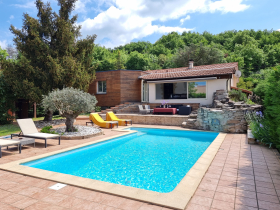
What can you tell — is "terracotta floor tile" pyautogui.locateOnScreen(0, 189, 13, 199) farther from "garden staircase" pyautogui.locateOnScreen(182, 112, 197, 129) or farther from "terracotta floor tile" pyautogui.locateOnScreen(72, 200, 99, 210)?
"garden staircase" pyautogui.locateOnScreen(182, 112, 197, 129)

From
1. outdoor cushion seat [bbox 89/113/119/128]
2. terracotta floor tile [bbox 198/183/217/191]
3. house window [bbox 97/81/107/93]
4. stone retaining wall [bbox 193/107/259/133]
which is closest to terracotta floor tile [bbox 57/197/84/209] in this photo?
terracotta floor tile [bbox 198/183/217/191]

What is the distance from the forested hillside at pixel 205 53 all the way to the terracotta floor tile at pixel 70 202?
32.3 metres

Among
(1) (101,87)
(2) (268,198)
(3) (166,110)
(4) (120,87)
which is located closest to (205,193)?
(2) (268,198)

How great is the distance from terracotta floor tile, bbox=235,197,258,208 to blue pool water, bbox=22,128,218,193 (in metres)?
1.49

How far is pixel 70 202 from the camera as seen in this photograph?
3.19 metres

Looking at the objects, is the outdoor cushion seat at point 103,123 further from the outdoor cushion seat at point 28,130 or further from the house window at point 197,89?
the house window at point 197,89

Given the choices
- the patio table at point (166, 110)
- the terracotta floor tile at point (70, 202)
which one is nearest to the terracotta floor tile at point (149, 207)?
the terracotta floor tile at point (70, 202)

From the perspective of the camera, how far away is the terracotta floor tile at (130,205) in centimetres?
300

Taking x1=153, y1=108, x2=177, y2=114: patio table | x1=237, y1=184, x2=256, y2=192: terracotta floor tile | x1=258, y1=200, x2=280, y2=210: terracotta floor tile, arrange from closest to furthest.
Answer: x1=258, y1=200, x2=280, y2=210: terracotta floor tile < x1=237, y1=184, x2=256, y2=192: terracotta floor tile < x1=153, y1=108, x2=177, y2=114: patio table

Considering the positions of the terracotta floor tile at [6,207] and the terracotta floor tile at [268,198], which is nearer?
the terracotta floor tile at [6,207]

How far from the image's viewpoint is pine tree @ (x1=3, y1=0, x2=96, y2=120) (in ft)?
40.2

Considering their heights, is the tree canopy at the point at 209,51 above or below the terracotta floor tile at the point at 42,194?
above

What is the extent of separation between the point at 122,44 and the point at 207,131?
5260cm

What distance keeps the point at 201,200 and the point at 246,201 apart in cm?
74
